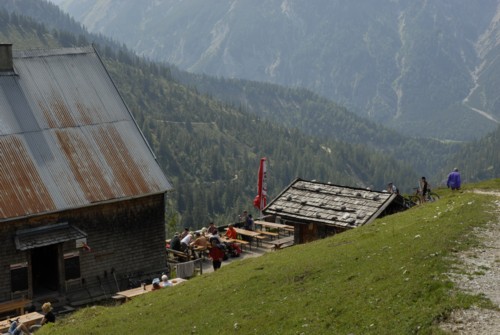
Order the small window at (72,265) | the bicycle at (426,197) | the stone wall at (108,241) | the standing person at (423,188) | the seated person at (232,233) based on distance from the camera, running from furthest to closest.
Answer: the seated person at (232,233), the standing person at (423,188), the bicycle at (426,197), the small window at (72,265), the stone wall at (108,241)

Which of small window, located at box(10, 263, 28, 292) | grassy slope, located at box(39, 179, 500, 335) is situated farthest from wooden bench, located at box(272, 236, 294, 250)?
small window, located at box(10, 263, 28, 292)

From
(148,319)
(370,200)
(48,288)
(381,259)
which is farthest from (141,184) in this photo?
(381,259)

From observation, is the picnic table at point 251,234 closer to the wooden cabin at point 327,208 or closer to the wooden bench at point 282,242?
the wooden bench at point 282,242

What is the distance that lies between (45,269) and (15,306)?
4.50 metres

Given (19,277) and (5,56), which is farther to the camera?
(5,56)

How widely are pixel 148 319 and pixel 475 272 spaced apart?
957cm

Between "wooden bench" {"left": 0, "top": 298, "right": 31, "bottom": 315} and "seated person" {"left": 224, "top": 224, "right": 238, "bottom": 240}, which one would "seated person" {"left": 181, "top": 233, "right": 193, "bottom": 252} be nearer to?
"seated person" {"left": 224, "top": 224, "right": 238, "bottom": 240}

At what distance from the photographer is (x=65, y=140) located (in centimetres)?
3428

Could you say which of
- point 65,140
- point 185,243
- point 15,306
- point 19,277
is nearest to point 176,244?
point 185,243

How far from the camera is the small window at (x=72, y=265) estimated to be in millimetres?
32188

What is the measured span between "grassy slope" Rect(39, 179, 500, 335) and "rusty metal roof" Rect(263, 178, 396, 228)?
355 cm

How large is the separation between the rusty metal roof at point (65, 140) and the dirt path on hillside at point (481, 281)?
56.1 ft

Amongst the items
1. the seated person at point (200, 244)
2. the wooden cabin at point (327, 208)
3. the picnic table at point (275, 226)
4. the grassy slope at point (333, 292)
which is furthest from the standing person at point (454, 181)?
the seated person at point (200, 244)

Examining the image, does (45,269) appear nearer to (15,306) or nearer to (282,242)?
(15,306)
